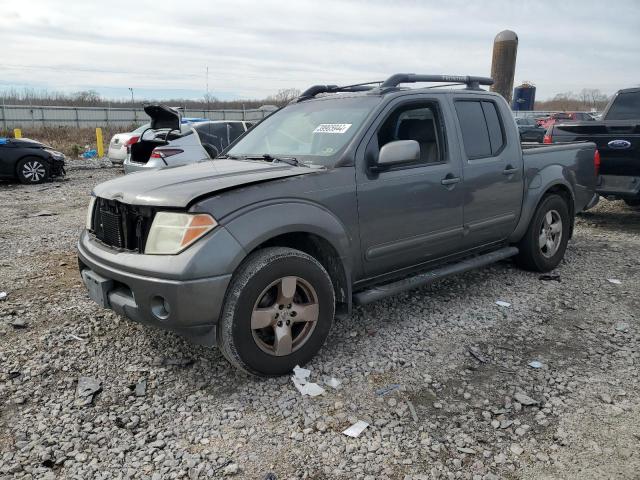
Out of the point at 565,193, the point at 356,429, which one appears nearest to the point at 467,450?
the point at 356,429

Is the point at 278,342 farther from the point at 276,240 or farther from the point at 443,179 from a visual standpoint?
the point at 443,179

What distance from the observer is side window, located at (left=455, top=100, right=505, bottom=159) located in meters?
4.38

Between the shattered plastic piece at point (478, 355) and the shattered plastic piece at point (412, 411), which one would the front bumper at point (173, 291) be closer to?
the shattered plastic piece at point (412, 411)

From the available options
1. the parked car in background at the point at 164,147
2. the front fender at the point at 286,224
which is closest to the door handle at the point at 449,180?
the front fender at the point at 286,224

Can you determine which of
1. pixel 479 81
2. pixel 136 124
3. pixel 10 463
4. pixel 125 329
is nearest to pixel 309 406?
pixel 10 463

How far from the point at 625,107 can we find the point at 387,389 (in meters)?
8.03

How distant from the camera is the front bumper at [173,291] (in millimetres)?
2797

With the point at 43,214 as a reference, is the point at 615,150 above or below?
above

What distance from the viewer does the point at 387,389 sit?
312 cm

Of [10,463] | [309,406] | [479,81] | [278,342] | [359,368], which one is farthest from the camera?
[479,81]

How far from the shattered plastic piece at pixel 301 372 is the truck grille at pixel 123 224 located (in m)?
1.22

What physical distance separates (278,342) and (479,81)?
325cm

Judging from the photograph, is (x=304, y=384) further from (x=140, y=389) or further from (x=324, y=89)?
(x=324, y=89)

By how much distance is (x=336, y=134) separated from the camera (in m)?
3.75
